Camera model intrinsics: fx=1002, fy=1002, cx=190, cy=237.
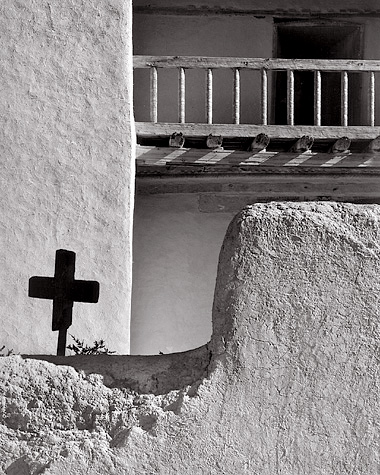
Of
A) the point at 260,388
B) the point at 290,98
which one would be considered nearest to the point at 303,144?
the point at 290,98

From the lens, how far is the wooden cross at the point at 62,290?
412cm

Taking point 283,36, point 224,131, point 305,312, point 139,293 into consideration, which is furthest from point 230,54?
point 305,312

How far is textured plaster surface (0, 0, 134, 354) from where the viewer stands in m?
6.95

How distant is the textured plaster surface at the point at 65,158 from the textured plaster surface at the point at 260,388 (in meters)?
4.47

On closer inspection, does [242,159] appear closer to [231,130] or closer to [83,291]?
[231,130]

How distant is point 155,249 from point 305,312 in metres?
8.11

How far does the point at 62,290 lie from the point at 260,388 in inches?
78.3

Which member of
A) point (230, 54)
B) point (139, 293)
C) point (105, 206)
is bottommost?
point (139, 293)

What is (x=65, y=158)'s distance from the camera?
718cm

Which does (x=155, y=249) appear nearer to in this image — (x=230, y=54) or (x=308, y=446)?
(x=230, y=54)

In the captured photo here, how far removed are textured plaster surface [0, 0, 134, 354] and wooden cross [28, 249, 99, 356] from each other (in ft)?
8.61

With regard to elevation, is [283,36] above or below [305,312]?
above

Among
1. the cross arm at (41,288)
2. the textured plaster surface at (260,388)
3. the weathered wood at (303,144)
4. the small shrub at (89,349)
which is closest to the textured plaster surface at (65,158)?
the small shrub at (89,349)

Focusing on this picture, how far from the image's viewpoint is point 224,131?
933cm
